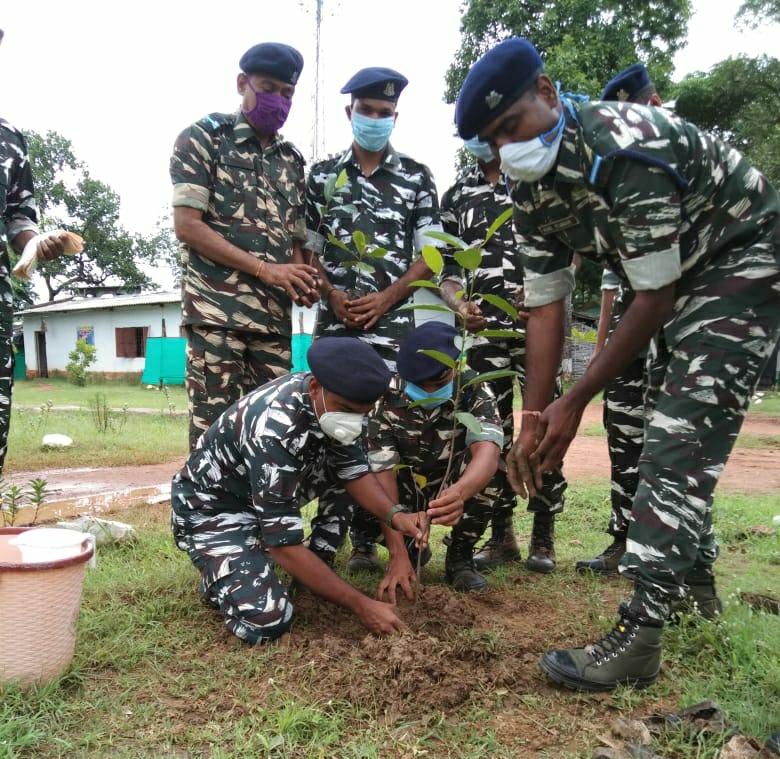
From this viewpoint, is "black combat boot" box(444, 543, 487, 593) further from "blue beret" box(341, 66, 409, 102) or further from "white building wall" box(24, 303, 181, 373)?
"white building wall" box(24, 303, 181, 373)

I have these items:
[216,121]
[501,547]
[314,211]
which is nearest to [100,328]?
[314,211]

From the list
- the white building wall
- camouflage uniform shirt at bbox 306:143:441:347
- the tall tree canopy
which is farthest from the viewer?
the white building wall

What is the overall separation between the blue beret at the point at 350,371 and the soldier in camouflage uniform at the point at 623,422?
125 centimetres

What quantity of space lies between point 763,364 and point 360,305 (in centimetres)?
181

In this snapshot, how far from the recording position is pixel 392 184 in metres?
3.54

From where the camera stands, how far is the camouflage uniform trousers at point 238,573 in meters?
2.45

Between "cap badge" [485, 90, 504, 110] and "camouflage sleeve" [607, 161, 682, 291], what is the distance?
380mm

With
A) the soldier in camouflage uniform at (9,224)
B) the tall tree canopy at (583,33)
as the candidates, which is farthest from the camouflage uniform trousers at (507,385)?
the tall tree canopy at (583,33)

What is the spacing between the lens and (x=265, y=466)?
Answer: 2.40m

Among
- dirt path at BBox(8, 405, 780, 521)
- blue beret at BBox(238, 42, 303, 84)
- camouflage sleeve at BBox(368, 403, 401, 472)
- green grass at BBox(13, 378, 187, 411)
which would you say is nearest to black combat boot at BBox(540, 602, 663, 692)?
camouflage sleeve at BBox(368, 403, 401, 472)

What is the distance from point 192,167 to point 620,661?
266cm

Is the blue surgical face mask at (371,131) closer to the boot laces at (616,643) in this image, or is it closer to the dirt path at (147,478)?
the boot laces at (616,643)

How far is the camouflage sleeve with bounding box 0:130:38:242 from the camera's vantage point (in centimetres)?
328

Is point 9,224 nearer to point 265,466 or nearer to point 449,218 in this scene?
point 265,466
